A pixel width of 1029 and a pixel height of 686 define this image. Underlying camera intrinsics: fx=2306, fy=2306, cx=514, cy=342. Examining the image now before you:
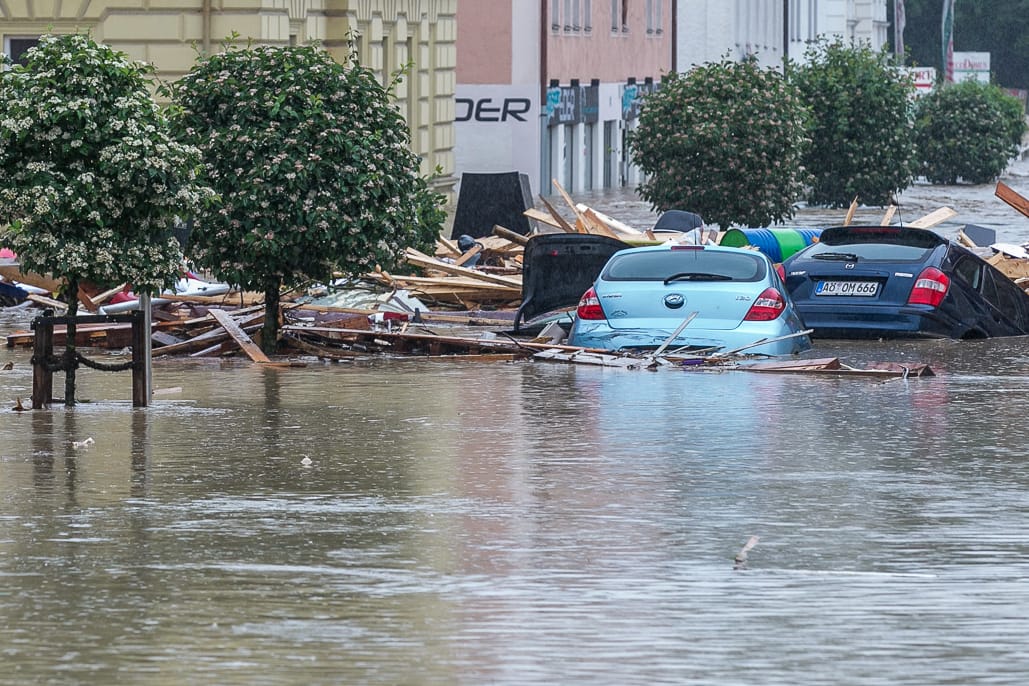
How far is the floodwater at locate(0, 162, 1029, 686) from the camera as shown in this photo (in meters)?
7.40

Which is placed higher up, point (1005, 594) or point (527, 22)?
point (527, 22)

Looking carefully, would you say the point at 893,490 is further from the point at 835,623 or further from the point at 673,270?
the point at 673,270

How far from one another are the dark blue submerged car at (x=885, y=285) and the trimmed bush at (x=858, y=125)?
32.0 metres

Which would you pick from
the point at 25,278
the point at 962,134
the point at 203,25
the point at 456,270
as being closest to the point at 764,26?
the point at 962,134

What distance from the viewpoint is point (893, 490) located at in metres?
11.2

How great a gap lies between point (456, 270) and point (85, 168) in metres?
12.1

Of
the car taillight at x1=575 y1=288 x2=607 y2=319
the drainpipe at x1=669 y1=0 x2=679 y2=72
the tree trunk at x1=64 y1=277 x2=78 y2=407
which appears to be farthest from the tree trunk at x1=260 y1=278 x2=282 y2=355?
the drainpipe at x1=669 y1=0 x2=679 y2=72

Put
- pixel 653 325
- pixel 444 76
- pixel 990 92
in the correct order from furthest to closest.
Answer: pixel 990 92, pixel 444 76, pixel 653 325

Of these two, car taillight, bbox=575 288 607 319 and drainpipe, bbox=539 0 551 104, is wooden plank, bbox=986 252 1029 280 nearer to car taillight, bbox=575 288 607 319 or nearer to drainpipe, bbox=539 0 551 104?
car taillight, bbox=575 288 607 319

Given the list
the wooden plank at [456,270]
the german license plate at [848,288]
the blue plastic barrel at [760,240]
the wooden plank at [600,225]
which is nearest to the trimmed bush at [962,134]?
the wooden plank at [600,225]

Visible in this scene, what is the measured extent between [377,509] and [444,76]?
3234 cm

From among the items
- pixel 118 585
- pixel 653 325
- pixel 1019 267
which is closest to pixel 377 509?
pixel 118 585

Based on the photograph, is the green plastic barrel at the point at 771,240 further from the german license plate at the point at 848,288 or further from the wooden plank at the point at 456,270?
the german license plate at the point at 848,288

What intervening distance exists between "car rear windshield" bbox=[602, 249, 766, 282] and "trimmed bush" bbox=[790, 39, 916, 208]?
34.9 metres
